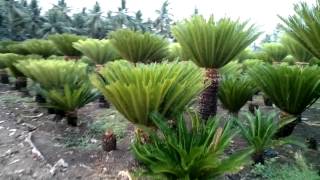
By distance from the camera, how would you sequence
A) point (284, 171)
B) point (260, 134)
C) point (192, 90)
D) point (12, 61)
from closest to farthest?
point (192, 90)
point (284, 171)
point (260, 134)
point (12, 61)

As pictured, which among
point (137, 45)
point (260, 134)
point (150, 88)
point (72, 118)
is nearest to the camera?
point (150, 88)

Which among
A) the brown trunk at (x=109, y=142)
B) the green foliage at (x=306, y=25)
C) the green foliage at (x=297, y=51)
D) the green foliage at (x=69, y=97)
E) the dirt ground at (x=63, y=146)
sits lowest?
the dirt ground at (x=63, y=146)

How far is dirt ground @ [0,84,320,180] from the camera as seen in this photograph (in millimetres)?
4168

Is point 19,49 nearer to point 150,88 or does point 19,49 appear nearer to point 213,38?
point 213,38

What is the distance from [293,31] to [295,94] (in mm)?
758

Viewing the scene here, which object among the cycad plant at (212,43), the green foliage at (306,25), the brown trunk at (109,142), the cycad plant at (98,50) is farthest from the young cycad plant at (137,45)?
the green foliage at (306,25)

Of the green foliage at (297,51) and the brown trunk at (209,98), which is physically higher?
the green foliage at (297,51)

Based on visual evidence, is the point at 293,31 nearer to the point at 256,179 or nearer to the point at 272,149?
the point at 272,149

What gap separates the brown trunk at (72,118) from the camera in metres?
5.56

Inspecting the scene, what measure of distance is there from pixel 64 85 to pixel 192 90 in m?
2.58

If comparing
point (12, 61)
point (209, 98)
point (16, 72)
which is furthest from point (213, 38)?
point (16, 72)

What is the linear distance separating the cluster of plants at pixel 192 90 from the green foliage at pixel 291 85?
0.01 metres

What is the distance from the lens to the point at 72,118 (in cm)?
562

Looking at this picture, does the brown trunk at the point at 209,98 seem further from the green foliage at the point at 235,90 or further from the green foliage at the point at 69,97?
the green foliage at the point at 69,97
